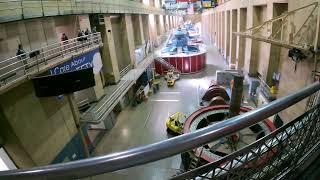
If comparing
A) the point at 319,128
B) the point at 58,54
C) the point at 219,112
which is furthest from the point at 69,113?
the point at 319,128

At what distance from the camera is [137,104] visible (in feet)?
49.8

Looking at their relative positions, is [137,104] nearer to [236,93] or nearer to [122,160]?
[236,93]

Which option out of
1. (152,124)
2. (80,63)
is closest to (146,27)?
(152,124)

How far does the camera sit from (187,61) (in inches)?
→ 835

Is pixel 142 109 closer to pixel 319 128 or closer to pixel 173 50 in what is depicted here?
pixel 173 50

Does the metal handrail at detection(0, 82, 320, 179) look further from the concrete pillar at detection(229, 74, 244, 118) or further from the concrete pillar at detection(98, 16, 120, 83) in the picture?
the concrete pillar at detection(98, 16, 120, 83)

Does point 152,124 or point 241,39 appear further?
point 241,39

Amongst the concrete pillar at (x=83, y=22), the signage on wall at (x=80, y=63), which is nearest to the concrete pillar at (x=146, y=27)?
the concrete pillar at (x=83, y=22)

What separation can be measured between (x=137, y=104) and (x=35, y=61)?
9495 millimetres

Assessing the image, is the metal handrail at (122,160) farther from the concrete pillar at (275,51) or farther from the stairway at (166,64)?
the stairway at (166,64)

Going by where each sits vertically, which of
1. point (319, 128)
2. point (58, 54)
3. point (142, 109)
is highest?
point (58, 54)

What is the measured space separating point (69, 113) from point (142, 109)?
6.47m

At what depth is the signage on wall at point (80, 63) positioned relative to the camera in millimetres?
6708

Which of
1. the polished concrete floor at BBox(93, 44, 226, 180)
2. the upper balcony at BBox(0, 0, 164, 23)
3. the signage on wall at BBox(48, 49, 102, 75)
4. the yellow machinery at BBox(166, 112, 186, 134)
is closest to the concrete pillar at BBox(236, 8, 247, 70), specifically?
the polished concrete floor at BBox(93, 44, 226, 180)
